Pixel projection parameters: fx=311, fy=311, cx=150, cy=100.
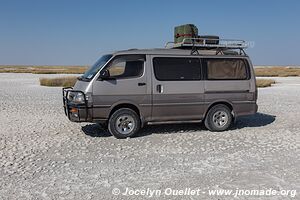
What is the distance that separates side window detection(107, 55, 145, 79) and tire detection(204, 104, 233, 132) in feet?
7.52

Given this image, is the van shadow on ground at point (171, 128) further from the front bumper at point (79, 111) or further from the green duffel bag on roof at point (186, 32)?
the green duffel bag on roof at point (186, 32)

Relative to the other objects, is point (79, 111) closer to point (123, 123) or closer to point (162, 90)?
point (123, 123)

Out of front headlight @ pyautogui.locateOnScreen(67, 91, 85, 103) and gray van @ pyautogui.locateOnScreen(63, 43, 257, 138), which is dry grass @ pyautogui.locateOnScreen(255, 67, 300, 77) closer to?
gray van @ pyautogui.locateOnScreen(63, 43, 257, 138)

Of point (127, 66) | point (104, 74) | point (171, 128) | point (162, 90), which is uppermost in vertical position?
point (127, 66)

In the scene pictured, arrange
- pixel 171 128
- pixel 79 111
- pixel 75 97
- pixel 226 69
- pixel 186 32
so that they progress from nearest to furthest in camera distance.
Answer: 1. pixel 79 111
2. pixel 75 97
3. pixel 226 69
4. pixel 186 32
5. pixel 171 128

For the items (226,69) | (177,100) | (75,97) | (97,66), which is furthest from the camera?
(226,69)

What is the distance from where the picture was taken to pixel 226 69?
8539 millimetres

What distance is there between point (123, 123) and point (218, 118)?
2.70m

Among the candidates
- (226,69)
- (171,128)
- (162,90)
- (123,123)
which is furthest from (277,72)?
(123,123)

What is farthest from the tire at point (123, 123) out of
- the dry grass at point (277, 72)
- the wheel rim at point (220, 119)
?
the dry grass at point (277, 72)

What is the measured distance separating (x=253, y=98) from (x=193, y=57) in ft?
7.07

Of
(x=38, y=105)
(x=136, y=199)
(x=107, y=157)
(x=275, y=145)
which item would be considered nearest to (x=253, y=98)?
(x=275, y=145)

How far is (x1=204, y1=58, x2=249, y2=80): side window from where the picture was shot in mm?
8383

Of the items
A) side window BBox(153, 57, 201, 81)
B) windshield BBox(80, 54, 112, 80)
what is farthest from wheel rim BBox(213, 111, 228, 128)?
windshield BBox(80, 54, 112, 80)
